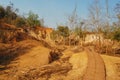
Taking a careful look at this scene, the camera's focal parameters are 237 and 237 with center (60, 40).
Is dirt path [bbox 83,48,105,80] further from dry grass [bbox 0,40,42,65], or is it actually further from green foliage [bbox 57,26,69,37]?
green foliage [bbox 57,26,69,37]

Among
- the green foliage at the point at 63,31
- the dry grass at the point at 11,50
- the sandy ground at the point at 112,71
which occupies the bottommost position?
the sandy ground at the point at 112,71

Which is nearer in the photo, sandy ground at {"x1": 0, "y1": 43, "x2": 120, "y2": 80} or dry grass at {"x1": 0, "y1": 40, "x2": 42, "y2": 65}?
sandy ground at {"x1": 0, "y1": 43, "x2": 120, "y2": 80}

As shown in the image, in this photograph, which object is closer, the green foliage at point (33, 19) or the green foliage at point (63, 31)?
the green foliage at point (63, 31)

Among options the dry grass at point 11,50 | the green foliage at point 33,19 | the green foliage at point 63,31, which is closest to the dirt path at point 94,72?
the dry grass at point 11,50

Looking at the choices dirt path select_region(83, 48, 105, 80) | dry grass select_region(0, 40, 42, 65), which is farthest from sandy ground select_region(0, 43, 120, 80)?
dry grass select_region(0, 40, 42, 65)

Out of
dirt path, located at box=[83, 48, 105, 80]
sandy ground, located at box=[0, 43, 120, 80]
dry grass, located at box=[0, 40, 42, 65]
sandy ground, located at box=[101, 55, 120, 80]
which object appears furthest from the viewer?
dry grass, located at box=[0, 40, 42, 65]

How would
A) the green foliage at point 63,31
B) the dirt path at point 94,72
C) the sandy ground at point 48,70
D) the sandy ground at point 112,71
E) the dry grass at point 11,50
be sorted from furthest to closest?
the green foliage at point 63,31, the dry grass at point 11,50, the sandy ground at point 112,71, the sandy ground at point 48,70, the dirt path at point 94,72

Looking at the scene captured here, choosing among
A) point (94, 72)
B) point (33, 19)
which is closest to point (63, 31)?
point (33, 19)

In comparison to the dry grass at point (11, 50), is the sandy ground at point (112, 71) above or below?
below

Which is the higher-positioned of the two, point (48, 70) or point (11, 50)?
point (11, 50)

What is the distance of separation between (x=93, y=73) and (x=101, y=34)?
23.6 m

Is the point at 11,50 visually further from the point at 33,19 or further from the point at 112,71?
the point at 33,19

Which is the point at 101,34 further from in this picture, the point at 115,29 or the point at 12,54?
the point at 12,54

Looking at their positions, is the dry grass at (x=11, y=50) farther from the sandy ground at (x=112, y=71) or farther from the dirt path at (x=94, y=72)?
the sandy ground at (x=112, y=71)
